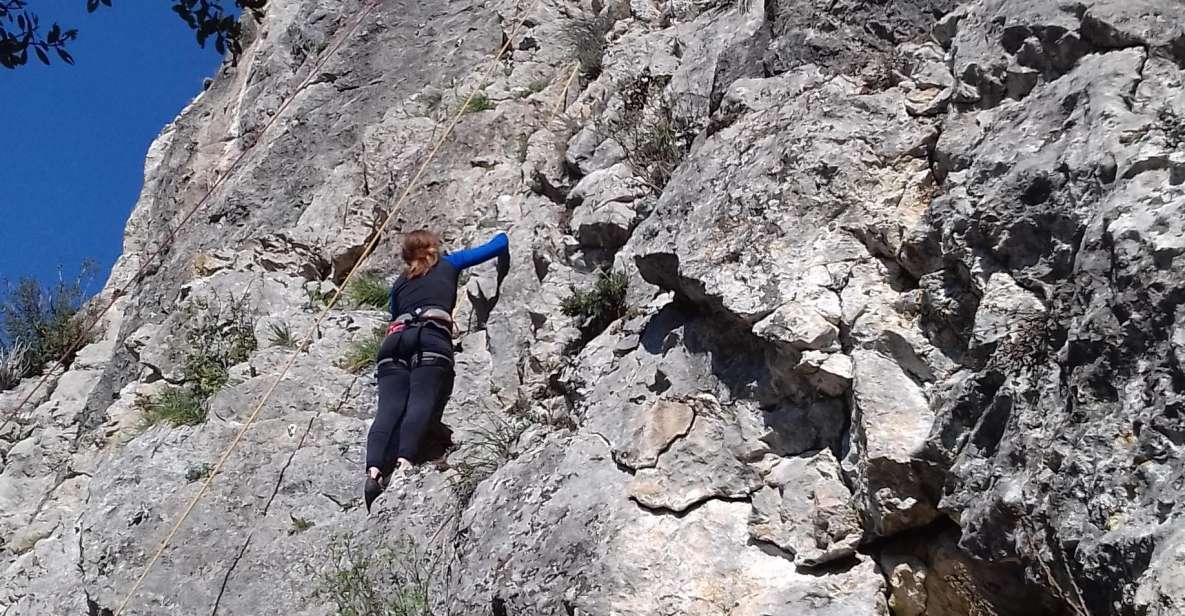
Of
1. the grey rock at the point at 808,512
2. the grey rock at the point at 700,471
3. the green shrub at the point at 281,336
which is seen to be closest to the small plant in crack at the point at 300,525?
the green shrub at the point at 281,336

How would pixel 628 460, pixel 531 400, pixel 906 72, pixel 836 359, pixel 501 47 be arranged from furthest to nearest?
pixel 501 47 < pixel 531 400 < pixel 906 72 < pixel 628 460 < pixel 836 359

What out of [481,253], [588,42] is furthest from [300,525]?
[588,42]

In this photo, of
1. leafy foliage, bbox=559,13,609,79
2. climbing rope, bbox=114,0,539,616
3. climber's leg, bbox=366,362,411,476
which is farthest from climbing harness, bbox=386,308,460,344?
leafy foliage, bbox=559,13,609,79

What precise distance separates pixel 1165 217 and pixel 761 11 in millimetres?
4147

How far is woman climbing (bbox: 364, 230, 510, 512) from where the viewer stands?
21.5ft

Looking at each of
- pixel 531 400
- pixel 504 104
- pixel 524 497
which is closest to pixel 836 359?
pixel 524 497

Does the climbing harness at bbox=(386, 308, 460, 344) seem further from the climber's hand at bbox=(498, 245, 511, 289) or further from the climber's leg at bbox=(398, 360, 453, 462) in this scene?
the climber's hand at bbox=(498, 245, 511, 289)

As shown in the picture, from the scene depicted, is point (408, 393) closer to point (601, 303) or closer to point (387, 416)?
point (387, 416)

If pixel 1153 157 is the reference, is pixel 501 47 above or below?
below

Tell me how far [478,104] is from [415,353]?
319 cm

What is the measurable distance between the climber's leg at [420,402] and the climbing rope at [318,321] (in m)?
1.11

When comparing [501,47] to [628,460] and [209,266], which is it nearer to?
[209,266]

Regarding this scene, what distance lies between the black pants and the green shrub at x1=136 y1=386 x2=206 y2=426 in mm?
1593

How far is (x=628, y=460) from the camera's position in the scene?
497 centimetres
